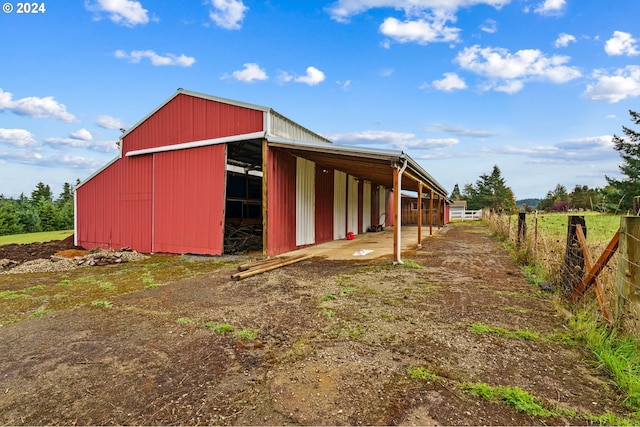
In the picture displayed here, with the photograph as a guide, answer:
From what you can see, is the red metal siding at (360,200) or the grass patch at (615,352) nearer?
the grass patch at (615,352)

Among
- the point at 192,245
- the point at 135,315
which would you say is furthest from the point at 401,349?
the point at 192,245

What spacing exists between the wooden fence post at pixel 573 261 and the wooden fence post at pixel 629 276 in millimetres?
1218

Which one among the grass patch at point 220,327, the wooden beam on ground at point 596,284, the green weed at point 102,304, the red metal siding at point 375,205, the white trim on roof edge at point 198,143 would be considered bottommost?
the green weed at point 102,304

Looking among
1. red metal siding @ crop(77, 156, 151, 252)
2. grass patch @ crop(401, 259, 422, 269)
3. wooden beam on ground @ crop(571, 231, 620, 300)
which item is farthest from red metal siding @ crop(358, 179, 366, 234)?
wooden beam on ground @ crop(571, 231, 620, 300)

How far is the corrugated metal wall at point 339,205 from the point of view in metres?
12.7

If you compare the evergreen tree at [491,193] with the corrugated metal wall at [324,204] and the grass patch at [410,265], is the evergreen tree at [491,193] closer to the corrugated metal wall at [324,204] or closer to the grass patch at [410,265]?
the corrugated metal wall at [324,204]

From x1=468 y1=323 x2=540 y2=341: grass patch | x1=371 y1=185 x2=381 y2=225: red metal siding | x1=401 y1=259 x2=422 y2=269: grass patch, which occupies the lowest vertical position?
x1=468 y1=323 x2=540 y2=341: grass patch

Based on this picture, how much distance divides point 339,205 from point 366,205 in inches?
170

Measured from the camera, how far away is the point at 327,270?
262 inches

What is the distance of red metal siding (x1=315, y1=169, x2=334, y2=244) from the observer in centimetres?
1117

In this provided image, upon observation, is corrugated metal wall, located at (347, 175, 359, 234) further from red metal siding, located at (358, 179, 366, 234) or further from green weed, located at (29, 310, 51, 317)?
green weed, located at (29, 310, 51, 317)

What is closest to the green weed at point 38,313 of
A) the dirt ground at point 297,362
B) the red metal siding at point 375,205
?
the dirt ground at point 297,362

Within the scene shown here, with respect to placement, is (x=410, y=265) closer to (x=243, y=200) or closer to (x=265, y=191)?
(x=265, y=191)

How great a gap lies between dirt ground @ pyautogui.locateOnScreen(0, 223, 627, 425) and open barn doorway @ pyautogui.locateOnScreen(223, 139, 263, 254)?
18.0 feet
